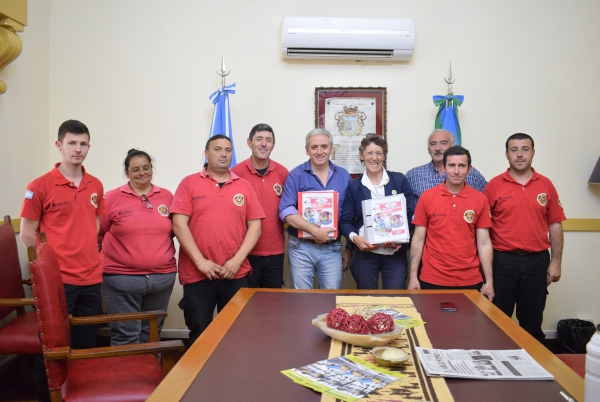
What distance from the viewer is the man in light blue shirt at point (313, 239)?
3252mm

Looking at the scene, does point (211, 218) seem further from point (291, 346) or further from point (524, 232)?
point (524, 232)

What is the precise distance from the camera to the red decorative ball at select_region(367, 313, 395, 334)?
63.8 inches

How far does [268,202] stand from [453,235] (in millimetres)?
1244

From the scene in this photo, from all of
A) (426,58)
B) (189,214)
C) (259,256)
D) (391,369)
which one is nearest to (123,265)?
(189,214)

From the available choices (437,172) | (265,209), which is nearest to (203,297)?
(265,209)

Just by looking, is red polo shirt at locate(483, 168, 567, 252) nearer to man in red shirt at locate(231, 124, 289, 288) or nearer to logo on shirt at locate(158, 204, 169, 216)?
man in red shirt at locate(231, 124, 289, 288)

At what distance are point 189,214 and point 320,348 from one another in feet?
5.17

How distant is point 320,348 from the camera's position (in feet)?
5.29

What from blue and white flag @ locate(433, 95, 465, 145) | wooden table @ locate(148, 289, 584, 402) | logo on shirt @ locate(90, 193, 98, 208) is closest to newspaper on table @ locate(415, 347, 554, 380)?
wooden table @ locate(148, 289, 584, 402)

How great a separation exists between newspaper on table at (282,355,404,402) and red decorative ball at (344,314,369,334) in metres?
0.13

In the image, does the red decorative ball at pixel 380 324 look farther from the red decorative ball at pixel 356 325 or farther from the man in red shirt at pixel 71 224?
the man in red shirt at pixel 71 224

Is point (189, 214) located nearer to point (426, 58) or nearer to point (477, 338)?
Answer: point (477, 338)

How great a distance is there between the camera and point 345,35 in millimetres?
3895

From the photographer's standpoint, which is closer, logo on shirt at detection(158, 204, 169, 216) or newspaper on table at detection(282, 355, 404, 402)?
newspaper on table at detection(282, 355, 404, 402)
